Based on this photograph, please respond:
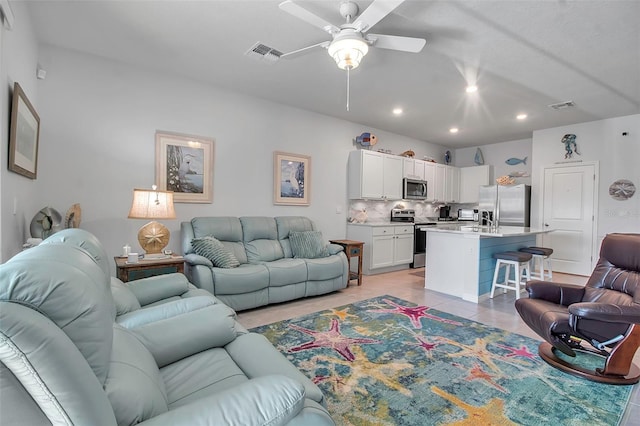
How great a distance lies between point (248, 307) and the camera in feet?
11.3

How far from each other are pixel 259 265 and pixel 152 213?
1266mm

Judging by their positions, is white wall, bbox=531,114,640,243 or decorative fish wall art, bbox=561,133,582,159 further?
decorative fish wall art, bbox=561,133,582,159

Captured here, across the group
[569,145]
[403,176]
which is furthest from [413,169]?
[569,145]

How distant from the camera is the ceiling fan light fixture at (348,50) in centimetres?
235

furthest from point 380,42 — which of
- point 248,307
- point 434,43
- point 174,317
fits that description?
point 248,307

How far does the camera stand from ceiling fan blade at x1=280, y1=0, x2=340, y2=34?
2.03 meters

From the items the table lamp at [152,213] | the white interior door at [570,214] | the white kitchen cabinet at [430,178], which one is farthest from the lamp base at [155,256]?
the white interior door at [570,214]

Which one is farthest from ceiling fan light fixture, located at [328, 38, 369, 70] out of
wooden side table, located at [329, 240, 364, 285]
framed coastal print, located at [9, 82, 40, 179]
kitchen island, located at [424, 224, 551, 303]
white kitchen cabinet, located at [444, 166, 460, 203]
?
white kitchen cabinet, located at [444, 166, 460, 203]

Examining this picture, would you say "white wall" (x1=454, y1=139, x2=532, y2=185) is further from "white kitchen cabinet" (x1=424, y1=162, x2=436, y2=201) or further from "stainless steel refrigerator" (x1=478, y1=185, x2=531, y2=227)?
"white kitchen cabinet" (x1=424, y1=162, x2=436, y2=201)

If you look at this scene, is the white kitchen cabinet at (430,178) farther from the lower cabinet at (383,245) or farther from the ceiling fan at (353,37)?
the ceiling fan at (353,37)

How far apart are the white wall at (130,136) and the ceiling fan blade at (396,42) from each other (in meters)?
2.47

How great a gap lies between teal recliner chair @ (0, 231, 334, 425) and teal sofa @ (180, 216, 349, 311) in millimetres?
1915

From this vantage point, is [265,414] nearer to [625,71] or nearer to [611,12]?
[611,12]

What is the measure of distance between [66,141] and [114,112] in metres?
0.56
